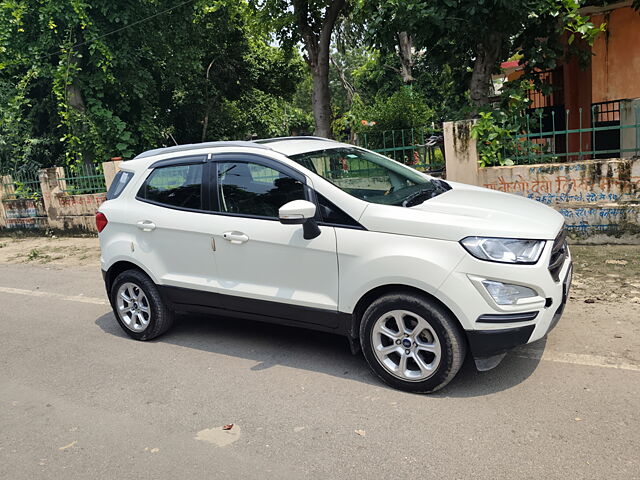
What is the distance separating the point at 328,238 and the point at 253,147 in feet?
3.64

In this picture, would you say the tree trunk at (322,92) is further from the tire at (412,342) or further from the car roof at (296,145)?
the tire at (412,342)

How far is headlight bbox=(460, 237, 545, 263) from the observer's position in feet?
11.3

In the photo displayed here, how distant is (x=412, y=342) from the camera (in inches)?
144

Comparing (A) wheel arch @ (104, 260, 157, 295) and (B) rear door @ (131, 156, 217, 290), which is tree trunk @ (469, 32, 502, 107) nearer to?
(B) rear door @ (131, 156, 217, 290)

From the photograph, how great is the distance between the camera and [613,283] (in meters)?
5.63

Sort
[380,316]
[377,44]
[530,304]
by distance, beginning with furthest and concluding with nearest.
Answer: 1. [377,44]
2. [380,316]
3. [530,304]

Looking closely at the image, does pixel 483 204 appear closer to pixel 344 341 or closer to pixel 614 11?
pixel 344 341

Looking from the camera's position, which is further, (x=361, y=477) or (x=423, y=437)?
(x=423, y=437)

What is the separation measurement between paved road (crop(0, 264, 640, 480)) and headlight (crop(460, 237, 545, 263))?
0.91 meters

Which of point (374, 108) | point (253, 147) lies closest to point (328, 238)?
point (253, 147)

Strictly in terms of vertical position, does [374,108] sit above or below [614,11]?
below

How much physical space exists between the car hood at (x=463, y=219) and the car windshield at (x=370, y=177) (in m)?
0.22

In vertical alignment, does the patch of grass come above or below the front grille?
below

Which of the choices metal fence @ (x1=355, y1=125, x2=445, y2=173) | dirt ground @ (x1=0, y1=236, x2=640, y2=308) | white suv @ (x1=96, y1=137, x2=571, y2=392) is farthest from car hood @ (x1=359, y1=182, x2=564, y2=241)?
metal fence @ (x1=355, y1=125, x2=445, y2=173)
